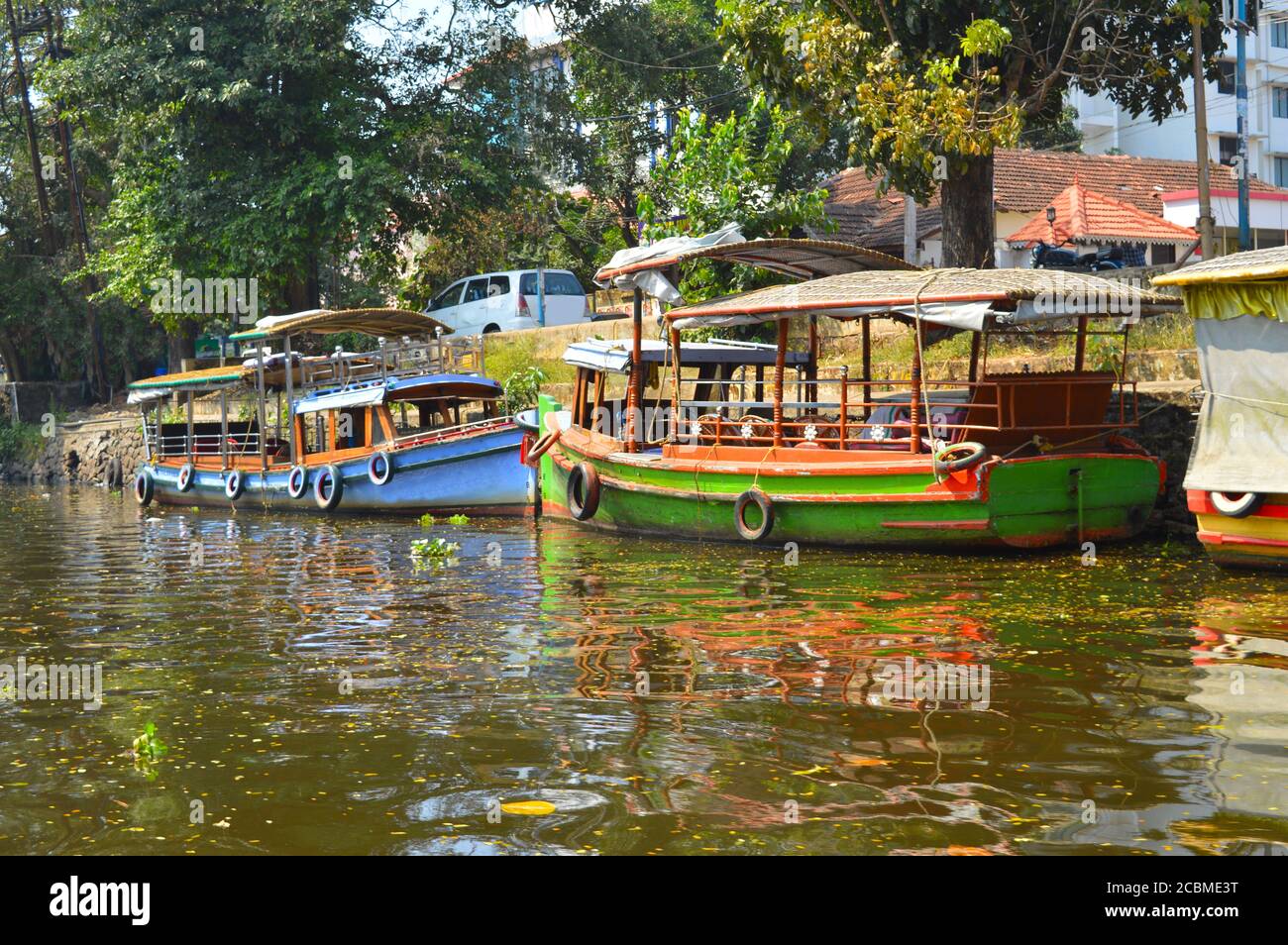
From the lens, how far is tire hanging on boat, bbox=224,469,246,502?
2311cm

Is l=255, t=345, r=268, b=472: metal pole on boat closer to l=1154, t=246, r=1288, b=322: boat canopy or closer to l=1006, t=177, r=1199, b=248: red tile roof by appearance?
l=1006, t=177, r=1199, b=248: red tile roof

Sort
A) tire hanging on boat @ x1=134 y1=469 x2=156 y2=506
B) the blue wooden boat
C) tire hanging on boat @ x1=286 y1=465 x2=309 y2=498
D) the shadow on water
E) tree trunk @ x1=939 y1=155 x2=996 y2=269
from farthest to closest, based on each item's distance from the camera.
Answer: tire hanging on boat @ x1=134 y1=469 x2=156 y2=506, tire hanging on boat @ x1=286 y1=465 x2=309 y2=498, the blue wooden boat, tree trunk @ x1=939 y1=155 x2=996 y2=269, the shadow on water

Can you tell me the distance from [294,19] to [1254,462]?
20419mm

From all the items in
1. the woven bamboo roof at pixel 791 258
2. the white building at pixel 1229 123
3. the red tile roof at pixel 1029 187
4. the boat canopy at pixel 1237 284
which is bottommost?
the boat canopy at pixel 1237 284

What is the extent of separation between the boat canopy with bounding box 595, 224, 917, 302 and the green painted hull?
2.46m

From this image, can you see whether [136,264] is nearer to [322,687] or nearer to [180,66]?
[180,66]

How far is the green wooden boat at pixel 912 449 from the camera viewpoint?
13.0 m

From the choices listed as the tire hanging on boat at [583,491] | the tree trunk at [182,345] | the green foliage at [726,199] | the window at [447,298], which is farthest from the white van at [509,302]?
the tire hanging on boat at [583,491]

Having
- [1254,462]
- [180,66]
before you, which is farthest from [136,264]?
[1254,462]

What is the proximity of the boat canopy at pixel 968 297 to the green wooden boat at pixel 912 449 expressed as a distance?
0.8 inches

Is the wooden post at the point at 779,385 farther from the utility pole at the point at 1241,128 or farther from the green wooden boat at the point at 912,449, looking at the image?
the utility pole at the point at 1241,128

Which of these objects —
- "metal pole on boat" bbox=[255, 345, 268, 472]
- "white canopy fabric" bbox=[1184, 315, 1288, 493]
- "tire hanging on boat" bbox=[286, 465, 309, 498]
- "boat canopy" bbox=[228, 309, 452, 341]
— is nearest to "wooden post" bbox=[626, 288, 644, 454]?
"boat canopy" bbox=[228, 309, 452, 341]

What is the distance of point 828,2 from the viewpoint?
702 inches
